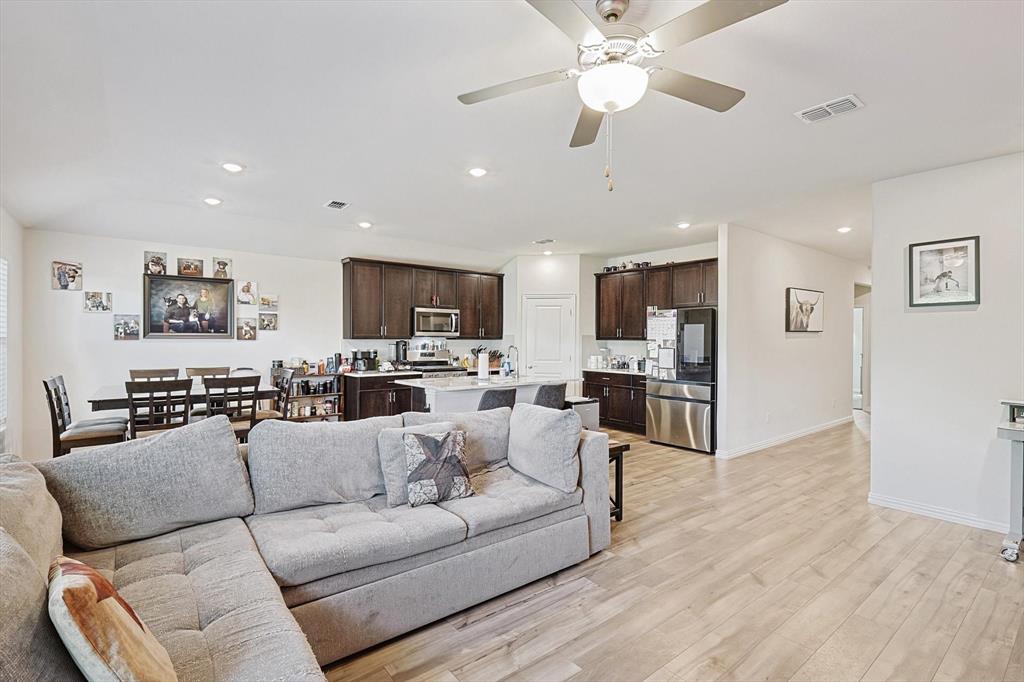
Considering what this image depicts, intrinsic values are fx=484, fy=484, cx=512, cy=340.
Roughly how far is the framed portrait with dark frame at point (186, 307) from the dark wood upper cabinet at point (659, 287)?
5482mm

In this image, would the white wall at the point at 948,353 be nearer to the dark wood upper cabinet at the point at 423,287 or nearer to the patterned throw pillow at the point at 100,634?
the patterned throw pillow at the point at 100,634

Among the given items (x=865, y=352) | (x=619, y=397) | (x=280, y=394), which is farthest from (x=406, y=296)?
(x=865, y=352)

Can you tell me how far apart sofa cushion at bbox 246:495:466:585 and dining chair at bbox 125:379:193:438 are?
2217 mm

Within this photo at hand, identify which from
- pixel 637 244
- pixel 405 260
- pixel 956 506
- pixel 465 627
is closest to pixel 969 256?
pixel 956 506

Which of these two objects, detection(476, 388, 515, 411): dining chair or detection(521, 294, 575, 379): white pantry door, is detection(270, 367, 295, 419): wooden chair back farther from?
detection(521, 294, 575, 379): white pantry door

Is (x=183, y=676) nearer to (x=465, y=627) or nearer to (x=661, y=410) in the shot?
(x=465, y=627)

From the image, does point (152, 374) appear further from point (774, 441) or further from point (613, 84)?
point (774, 441)

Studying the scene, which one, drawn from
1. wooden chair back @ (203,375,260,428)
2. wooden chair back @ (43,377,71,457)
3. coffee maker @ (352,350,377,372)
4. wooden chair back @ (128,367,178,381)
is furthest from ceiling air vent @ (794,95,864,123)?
wooden chair back @ (128,367,178,381)

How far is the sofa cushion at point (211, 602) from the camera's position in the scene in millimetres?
1299

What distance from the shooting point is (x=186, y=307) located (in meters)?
5.65

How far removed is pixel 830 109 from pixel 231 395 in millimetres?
4824

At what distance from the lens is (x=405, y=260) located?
7.10 meters

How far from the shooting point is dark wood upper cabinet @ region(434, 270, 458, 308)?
7.41 metres

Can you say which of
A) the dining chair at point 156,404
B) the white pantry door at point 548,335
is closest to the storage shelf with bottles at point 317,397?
the dining chair at point 156,404
